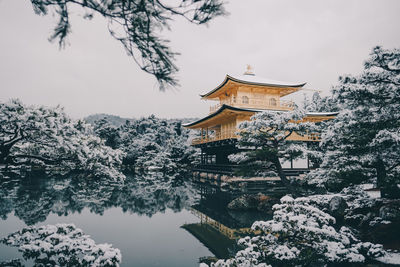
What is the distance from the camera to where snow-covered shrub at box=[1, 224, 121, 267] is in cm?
355

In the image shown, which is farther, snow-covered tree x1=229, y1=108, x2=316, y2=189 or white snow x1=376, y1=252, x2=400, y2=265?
snow-covered tree x1=229, y1=108, x2=316, y2=189

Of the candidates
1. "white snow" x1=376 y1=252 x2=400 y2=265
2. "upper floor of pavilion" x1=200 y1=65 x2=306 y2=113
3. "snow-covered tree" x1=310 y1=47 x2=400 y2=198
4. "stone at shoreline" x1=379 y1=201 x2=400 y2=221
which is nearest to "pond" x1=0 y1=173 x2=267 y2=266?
"white snow" x1=376 y1=252 x2=400 y2=265

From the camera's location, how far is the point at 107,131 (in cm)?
3591

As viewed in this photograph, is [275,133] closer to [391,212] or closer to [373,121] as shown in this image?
[373,121]

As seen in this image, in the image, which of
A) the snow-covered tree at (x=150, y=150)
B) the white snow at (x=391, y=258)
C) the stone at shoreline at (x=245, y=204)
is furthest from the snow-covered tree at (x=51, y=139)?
the snow-covered tree at (x=150, y=150)

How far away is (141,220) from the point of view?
9250 millimetres

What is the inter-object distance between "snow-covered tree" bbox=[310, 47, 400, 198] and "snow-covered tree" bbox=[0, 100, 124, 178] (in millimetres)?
6938

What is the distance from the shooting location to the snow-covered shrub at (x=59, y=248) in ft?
11.7

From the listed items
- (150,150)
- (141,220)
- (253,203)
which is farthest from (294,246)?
(150,150)

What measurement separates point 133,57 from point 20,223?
8.91 metres

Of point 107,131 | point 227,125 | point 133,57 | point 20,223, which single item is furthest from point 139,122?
point 133,57

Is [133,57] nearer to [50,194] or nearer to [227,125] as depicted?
[50,194]

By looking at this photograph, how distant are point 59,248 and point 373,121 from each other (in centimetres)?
820

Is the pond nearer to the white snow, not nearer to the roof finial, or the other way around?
the white snow
